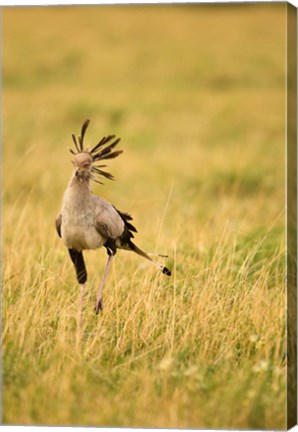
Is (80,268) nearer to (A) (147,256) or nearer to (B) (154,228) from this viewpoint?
(A) (147,256)

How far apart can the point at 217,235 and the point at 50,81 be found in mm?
10550

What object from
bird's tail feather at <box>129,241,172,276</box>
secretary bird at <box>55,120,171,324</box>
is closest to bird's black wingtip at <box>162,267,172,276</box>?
bird's tail feather at <box>129,241,172,276</box>

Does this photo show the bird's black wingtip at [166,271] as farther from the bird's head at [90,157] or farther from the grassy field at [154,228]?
the bird's head at [90,157]

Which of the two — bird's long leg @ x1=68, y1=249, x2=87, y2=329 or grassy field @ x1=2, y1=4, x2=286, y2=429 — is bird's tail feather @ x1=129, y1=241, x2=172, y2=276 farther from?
bird's long leg @ x1=68, y1=249, x2=87, y2=329

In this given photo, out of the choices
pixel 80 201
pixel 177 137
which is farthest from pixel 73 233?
pixel 177 137

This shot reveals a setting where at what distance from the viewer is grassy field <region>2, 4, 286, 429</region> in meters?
4.68

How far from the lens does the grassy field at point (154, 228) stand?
4684 millimetres

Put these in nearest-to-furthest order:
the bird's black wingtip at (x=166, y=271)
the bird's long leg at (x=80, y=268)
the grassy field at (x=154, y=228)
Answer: the grassy field at (x=154, y=228), the bird's long leg at (x=80, y=268), the bird's black wingtip at (x=166, y=271)

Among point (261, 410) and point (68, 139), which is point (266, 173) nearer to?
point (68, 139)

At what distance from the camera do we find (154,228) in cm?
738

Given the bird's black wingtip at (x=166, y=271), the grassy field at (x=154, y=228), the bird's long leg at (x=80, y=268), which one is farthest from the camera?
the bird's black wingtip at (x=166, y=271)

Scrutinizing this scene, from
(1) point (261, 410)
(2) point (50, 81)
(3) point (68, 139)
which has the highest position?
(2) point (50, 81)

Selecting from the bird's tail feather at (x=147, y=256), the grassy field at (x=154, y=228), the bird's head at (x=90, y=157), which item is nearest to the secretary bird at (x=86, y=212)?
the bird's head at (x=90, y=157)

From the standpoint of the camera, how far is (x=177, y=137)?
44.1 feet
